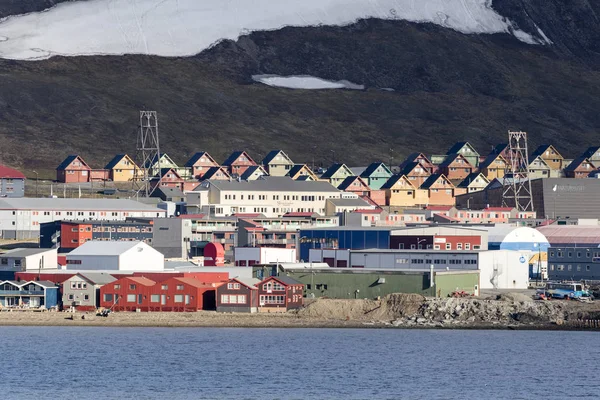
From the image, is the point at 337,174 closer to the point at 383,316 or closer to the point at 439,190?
the point at 439,190

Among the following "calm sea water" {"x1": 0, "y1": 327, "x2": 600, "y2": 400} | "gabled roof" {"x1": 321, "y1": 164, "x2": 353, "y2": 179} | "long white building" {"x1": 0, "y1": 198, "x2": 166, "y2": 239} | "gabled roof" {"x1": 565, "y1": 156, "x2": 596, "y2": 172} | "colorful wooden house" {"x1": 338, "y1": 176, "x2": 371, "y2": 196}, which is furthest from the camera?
"gabled roof" {"x1": 565, "y1": 156, "x2": 596, "y2": 172}

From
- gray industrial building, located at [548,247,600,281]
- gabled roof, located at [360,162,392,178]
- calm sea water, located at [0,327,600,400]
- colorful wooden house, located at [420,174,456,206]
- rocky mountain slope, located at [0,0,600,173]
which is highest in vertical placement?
rocky mountain slope, located at [0,0,600,173]

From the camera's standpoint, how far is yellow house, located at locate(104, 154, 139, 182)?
12575cm

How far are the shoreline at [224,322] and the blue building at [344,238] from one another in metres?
17.5

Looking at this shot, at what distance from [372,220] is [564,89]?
74.9m

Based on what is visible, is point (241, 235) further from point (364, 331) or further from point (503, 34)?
point (503, 34)

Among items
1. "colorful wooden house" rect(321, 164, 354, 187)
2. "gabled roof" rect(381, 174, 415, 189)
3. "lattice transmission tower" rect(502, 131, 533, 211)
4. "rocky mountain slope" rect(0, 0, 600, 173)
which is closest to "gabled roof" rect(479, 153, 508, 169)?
"gabled roof" rect(381, 174, 415, 189)

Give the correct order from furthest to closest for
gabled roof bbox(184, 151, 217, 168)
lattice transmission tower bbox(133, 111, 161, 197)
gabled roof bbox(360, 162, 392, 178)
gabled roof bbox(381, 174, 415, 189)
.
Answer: gabled roof bbox(184, 151, 217, 168) → gabled roof bbox(360, 162, 392, 178) → gabled roof bbox(381, 174, 415, 189) → lattice transmission tower bbox(133, 111, 161, 197)

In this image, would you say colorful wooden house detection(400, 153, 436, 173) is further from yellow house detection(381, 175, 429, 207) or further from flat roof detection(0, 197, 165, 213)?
flat roof detection(0, 197, 165, 213)

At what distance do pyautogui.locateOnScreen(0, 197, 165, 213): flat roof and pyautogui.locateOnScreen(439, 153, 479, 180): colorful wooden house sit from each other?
37.5m

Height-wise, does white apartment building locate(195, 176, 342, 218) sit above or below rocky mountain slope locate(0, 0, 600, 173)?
below

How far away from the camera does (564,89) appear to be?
572 feet

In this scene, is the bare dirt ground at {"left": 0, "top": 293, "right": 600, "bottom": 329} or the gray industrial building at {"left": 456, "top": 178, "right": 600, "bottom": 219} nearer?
the bare dirt ground at {"left": 0, "top": 293, "right": 600, "bottom": 329}

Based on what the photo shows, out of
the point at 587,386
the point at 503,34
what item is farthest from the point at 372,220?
the point at 503,34
